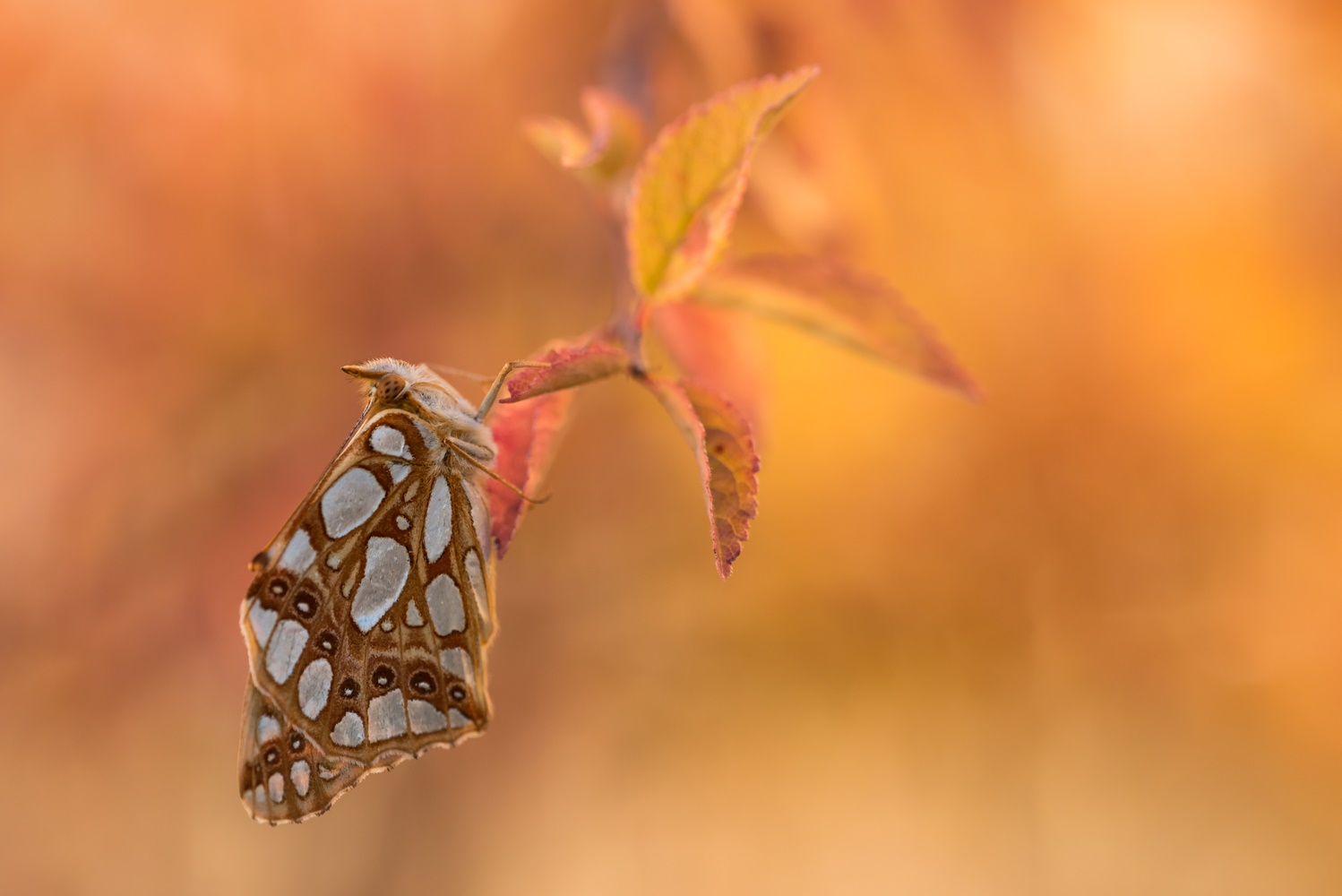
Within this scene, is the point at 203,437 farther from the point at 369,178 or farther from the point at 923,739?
the point at 923,739

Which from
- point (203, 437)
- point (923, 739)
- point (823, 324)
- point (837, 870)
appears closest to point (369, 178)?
point (203, 437)

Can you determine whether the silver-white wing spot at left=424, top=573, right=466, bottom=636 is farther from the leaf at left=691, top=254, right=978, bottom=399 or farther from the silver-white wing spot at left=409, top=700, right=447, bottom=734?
the leaf at left=691, top=254, right=978, bottom=399

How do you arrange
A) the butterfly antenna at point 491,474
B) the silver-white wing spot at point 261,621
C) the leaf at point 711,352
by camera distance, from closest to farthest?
the butterfly antenna at point 491,474 < the silver-white wing spot at point 261,621 < the leaf at point 711,352

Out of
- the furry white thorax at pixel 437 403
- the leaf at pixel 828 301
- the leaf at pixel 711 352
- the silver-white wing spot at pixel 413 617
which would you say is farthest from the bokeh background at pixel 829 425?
the silver-white wing spot at pixel 413 617

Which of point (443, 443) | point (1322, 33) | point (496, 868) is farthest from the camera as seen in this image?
point (496, 868)

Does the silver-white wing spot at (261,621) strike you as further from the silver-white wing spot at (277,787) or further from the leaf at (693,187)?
the leaf at (693,187)

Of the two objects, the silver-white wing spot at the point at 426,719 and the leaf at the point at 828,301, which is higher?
the leaf at the point at 828,301
